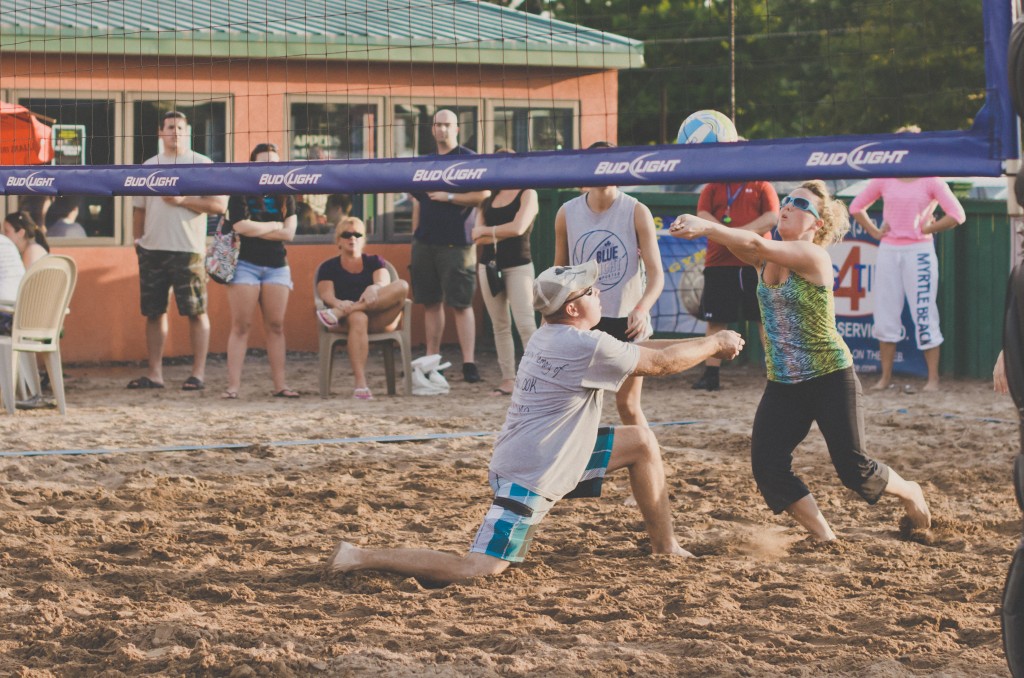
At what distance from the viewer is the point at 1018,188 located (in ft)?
10.8

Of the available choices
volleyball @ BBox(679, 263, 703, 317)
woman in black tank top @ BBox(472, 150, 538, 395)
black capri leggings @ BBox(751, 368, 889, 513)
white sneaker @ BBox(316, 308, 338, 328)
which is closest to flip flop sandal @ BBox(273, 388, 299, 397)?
white sneaker @ BBox(316, 308, 338, 328)

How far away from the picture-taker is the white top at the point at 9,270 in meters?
9.98

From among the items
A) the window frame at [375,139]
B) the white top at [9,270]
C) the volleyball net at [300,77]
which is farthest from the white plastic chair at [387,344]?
the window frame at [375,139]

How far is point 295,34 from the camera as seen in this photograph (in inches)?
534

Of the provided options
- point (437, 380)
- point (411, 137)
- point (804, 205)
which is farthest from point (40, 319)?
point (804, 205)

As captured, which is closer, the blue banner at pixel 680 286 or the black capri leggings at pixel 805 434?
the black capri leggings at pixel 805 434

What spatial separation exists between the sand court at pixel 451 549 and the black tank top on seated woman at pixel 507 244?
1660mm

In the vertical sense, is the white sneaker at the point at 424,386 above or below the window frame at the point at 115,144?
below

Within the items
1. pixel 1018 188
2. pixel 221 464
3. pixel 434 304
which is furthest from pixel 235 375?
pixel 1018 188

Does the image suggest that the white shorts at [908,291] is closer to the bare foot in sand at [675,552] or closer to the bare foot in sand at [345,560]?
the bare foot in sand at [675,552]

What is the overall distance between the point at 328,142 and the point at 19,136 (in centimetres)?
385

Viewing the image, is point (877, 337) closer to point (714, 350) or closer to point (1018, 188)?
point (714, 350)

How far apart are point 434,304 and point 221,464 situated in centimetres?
406

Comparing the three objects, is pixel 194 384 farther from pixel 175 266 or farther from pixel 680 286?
pixel 680 286
